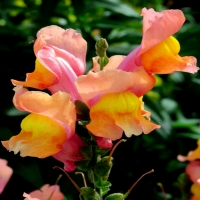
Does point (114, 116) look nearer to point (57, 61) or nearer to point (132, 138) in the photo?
point (57, 61)

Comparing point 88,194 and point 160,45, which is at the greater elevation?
point 160,45

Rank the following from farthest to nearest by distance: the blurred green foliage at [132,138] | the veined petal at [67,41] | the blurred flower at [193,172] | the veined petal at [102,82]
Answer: the blurred green foliage at [132,138], the blurred flower at [193,172], the veined petal at [67,41], the veined petal at [102,82]

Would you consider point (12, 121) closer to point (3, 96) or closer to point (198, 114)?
point (3, 96)

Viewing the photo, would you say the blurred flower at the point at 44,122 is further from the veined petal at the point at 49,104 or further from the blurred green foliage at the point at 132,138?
the blurred green foliage at the point at 132,138

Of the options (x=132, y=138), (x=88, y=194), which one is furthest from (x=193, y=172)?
(x=132, y=138)

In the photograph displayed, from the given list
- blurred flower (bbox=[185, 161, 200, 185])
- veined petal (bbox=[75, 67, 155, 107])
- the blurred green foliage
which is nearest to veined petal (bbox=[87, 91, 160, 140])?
veined petal (bbox=[75, 67, 155, 107])

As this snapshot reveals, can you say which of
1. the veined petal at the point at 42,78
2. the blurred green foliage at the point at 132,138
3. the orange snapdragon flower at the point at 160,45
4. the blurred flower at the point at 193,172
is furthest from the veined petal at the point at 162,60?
the blurred green foliage at the point at 132,138

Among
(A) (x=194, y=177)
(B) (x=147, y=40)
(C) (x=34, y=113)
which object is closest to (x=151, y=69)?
(B) (x=147, y=40)
